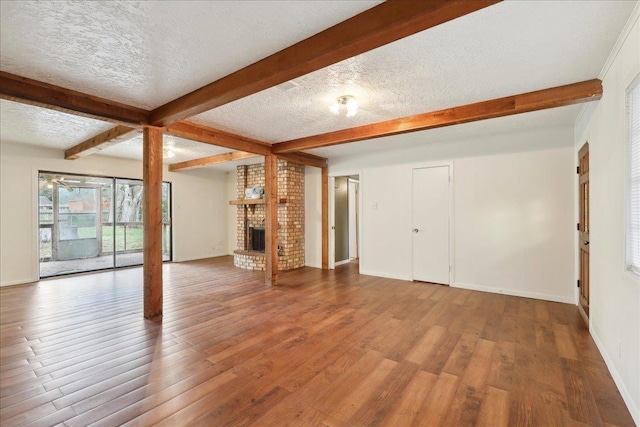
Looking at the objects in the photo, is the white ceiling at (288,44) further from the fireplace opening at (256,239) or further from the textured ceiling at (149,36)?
the fireplace opening at (256,239)

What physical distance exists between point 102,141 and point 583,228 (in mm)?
6886

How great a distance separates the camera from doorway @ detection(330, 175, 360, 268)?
6.59m

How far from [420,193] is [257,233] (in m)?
4.06

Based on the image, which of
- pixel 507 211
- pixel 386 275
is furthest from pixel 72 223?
pixel 507 211

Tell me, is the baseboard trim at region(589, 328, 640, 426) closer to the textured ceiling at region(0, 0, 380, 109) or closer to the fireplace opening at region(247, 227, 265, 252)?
the textured ceiling at region(0, 0, 380, 109)

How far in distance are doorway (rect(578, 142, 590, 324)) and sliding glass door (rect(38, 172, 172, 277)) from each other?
7.23 m

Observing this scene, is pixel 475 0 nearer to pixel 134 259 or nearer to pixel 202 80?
pixel 202 80

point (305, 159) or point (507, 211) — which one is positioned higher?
point (305, 159)

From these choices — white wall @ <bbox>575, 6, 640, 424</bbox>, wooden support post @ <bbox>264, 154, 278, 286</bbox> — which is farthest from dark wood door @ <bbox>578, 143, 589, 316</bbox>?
wooden support post @ <bbox>264, 154, 278, 286</bbox>

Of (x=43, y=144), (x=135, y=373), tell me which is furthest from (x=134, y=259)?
(x=135, y=373)

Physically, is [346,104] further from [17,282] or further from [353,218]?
[17,282]

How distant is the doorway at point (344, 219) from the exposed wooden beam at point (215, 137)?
83.0 inches

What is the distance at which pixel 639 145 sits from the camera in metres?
1.82

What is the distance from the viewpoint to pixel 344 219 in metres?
7.15
